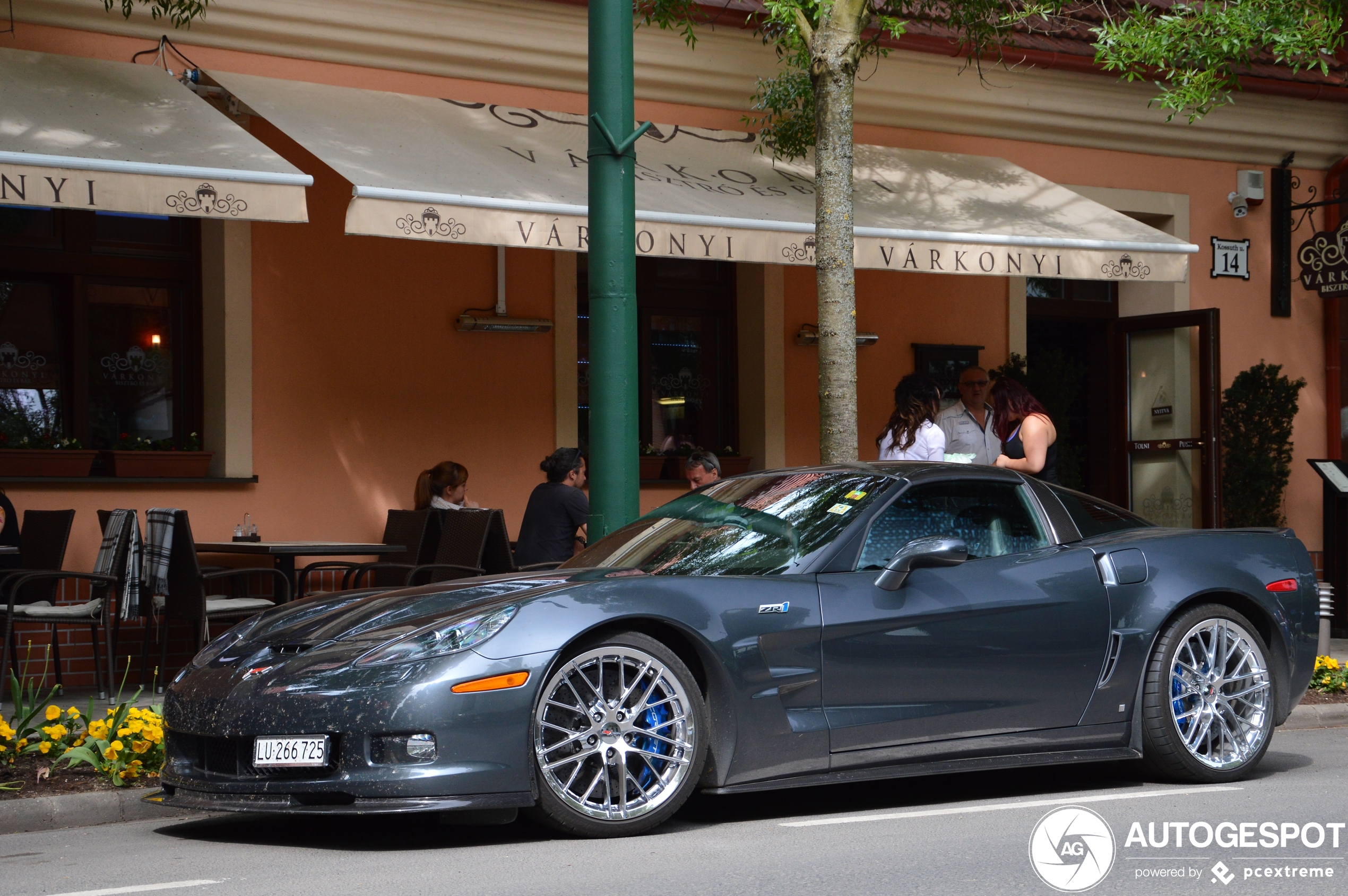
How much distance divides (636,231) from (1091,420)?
23.2 feet

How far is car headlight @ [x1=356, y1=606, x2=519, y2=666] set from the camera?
16.6ft

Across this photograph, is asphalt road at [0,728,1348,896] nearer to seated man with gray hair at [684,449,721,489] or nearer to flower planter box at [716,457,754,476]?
seated man with gray hair at [684,449,721,489]

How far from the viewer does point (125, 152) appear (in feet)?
28.8

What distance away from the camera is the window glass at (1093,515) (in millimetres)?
6508

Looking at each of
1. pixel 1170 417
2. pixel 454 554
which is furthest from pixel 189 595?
pixel 1170 417

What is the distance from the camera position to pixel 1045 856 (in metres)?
4.79

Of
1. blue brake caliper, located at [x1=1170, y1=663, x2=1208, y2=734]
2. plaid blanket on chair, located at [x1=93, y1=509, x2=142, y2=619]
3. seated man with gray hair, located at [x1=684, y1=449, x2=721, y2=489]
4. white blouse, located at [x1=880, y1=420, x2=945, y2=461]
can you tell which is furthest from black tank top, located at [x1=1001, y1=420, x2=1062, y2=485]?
plaid blanket on chair, located at [x1=93, y1=509, x2=142, y2=619]

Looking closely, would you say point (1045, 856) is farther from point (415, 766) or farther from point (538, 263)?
point (538, 263)

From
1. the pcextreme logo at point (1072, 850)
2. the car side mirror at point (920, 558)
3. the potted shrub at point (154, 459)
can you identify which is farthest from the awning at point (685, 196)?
the pcextreme logo at point (1072, 850)

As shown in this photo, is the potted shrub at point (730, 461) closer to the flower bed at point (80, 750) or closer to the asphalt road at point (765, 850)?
the asphalt road at point (765, 850)

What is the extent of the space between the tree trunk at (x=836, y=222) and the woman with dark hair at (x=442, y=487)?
3121 millimetres

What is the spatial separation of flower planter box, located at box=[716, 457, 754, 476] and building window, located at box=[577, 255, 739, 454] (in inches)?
9.2

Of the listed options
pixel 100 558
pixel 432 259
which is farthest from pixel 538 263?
pixel 100 558

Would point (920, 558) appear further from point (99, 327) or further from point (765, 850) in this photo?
point (99, 327)
